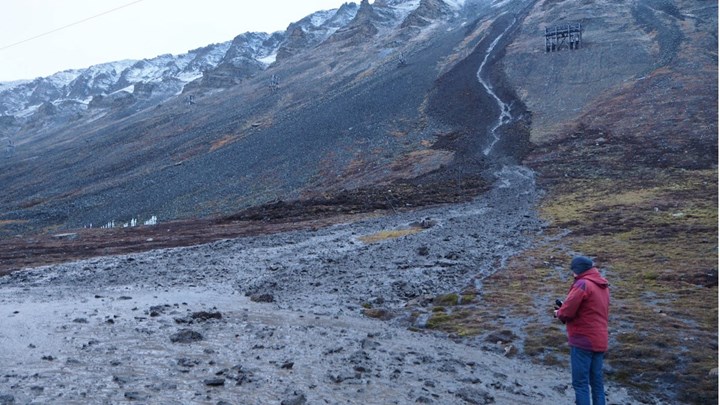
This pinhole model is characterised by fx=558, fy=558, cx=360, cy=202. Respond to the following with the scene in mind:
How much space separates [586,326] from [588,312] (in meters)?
0.21

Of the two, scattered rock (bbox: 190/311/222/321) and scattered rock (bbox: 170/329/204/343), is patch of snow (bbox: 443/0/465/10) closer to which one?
scattered rock (bbox: 190/311/222/321)

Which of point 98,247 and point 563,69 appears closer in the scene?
point 98,247

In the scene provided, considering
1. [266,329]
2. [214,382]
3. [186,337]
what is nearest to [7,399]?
[214,382]

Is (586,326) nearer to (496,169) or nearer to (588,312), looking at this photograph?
(588,312)

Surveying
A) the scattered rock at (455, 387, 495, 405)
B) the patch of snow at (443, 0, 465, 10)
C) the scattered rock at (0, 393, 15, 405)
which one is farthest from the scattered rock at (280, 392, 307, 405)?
the patch of snow at (443, 0, 465, 10)

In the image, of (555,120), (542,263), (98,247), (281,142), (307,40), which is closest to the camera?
(542,263)

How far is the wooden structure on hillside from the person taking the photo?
7525 centimetres

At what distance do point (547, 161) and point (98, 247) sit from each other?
103 feet

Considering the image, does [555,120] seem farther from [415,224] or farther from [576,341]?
[576,341]

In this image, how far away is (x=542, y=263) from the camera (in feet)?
61.8

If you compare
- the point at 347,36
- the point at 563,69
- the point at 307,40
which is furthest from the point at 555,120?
the point at 307,40

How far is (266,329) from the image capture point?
13234 mm

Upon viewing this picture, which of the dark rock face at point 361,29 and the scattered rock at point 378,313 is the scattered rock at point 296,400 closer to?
the scattered rock at point 378,313

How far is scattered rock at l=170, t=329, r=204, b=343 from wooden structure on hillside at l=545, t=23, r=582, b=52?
73.9 meters
